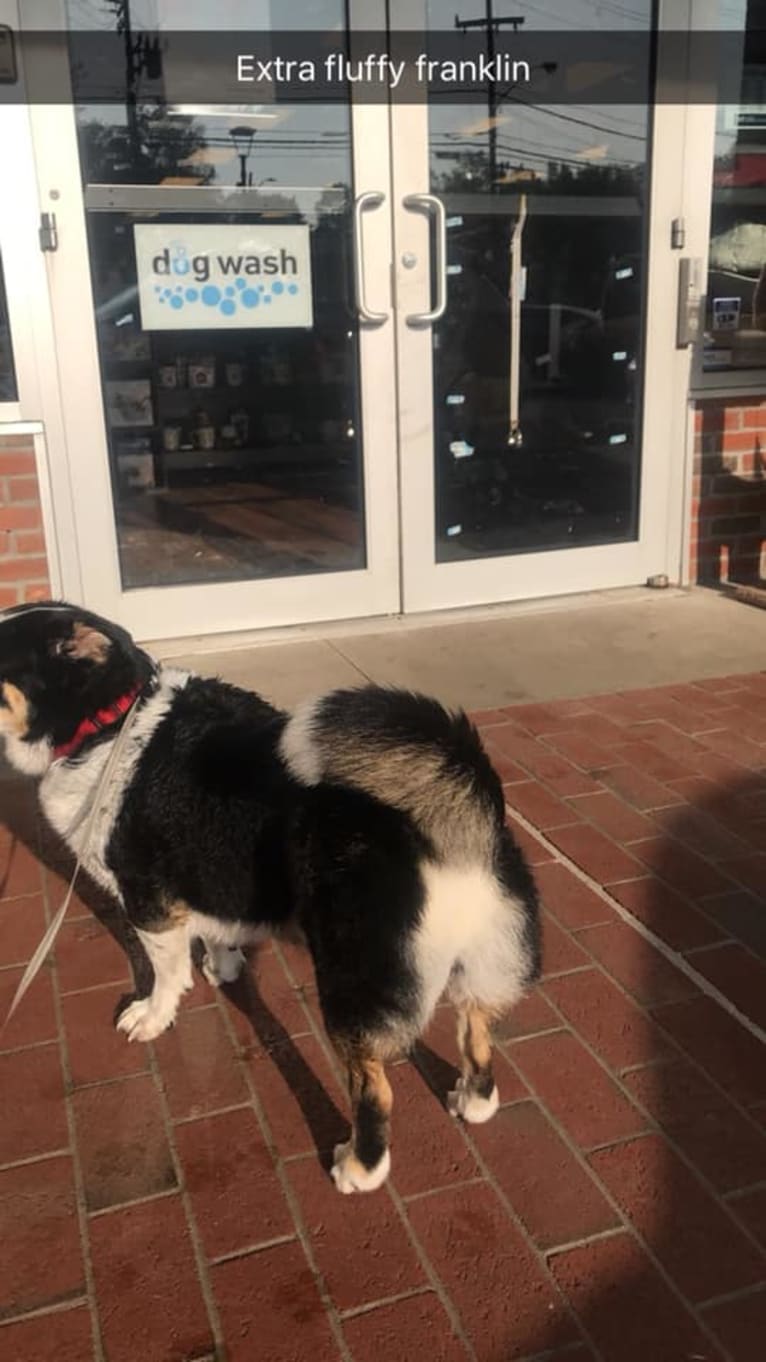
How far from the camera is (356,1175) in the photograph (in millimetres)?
2061

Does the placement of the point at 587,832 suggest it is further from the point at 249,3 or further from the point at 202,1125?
the point at 249,3

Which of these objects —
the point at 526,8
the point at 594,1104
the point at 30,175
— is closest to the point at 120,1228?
the point at 594,1104

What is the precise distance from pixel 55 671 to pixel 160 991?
80 cm

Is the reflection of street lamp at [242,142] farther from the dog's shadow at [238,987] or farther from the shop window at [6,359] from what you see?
the dog's shadow at [238,987]

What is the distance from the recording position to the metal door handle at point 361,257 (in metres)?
4.73

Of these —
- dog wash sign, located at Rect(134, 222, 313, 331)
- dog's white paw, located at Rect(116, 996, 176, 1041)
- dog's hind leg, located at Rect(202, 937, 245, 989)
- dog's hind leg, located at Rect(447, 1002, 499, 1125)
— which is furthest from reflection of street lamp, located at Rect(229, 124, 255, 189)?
dog's hind leg, located at Rect(447, 1002, 499, 1125)

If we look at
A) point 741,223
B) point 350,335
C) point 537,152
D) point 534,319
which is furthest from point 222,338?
point 741,223

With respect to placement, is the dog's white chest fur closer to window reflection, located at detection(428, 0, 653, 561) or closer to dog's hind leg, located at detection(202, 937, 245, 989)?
dog's hind leg, located at detection(202, 937, 245, 989)

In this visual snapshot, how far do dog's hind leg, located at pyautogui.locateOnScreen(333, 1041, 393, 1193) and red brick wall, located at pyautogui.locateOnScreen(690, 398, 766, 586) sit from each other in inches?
173

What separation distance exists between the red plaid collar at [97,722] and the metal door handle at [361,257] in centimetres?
304

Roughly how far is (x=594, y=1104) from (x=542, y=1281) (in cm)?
47

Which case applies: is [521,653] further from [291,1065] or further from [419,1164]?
[419,1164]

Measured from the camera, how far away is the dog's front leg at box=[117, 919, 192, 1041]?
245cm

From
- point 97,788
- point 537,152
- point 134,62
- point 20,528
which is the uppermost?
point 134,62
